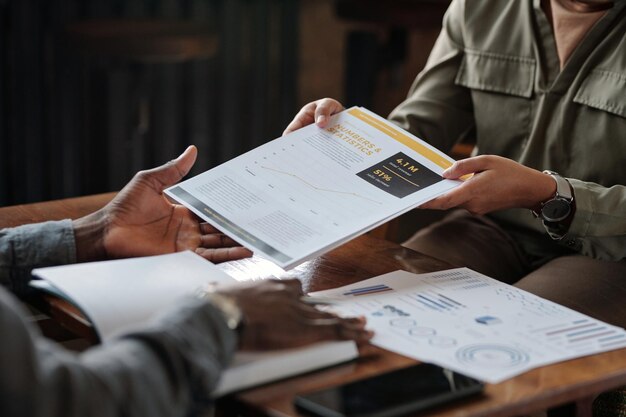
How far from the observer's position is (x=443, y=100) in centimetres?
183

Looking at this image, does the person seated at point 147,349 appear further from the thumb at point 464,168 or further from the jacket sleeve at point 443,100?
the jacket sleeve at point 443,100

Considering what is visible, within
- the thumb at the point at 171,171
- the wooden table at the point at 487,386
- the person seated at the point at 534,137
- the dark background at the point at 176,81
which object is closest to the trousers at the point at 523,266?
the person seated at the point at 534,137

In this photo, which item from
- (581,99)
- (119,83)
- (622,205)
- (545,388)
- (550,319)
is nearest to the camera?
(545,388)

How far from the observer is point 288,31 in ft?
11.2

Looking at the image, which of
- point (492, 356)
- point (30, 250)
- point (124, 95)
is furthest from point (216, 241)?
point (124, 95)

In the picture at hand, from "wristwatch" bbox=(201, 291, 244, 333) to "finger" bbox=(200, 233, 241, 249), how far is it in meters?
Answer: 0.37

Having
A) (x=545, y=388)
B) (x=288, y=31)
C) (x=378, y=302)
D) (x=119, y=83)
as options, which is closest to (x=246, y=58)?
(x=288, y=31)

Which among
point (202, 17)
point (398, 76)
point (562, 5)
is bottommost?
point (398, 76)

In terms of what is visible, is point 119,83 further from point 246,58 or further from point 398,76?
point 398,76

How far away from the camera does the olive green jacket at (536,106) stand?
5.21 feet

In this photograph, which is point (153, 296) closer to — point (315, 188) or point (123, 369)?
point (123, 369)

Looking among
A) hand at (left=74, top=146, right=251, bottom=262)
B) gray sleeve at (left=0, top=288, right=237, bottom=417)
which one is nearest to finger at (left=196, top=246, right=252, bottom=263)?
hand at (left=74, top=146, right=251, bottom=262)

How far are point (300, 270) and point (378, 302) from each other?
0.53 ft

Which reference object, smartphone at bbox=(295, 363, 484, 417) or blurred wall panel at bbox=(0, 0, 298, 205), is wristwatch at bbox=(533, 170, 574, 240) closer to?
smartphone at bbox=(295, 363, 484, 417)
